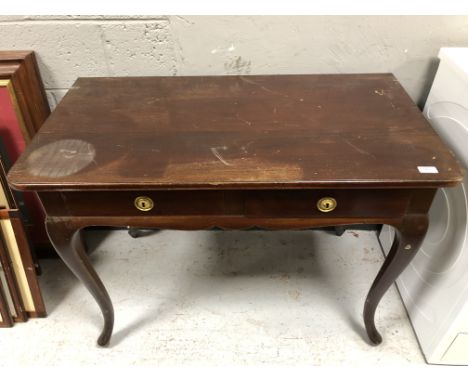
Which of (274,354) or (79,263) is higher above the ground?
(79,263)

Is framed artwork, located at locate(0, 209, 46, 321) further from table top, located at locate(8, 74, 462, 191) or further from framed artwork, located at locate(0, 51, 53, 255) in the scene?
table top, located at locate(8, 74, 462, 191)

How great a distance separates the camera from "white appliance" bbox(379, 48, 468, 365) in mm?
1073

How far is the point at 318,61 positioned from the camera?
4.17ft

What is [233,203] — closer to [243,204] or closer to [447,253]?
[243,204]

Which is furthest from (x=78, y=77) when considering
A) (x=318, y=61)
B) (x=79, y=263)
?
(x=318, y=61)

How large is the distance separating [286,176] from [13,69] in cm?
88

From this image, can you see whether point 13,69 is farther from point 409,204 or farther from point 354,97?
point 409,204

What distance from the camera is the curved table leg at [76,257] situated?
957mm

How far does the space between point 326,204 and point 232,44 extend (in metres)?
0.62

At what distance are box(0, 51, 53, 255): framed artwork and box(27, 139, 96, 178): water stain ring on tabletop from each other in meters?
0.37

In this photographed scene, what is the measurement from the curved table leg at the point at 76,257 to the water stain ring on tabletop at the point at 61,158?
133mm

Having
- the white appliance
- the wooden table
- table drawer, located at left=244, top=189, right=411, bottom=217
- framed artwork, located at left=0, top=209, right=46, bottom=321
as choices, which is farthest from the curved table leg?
the white appliance

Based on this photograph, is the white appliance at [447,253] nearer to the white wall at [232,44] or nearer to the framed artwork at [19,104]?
the white wall at [232,44]

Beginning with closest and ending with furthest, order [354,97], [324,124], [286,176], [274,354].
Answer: [286,176]
[324,124]
[354,97]
[274,354]
